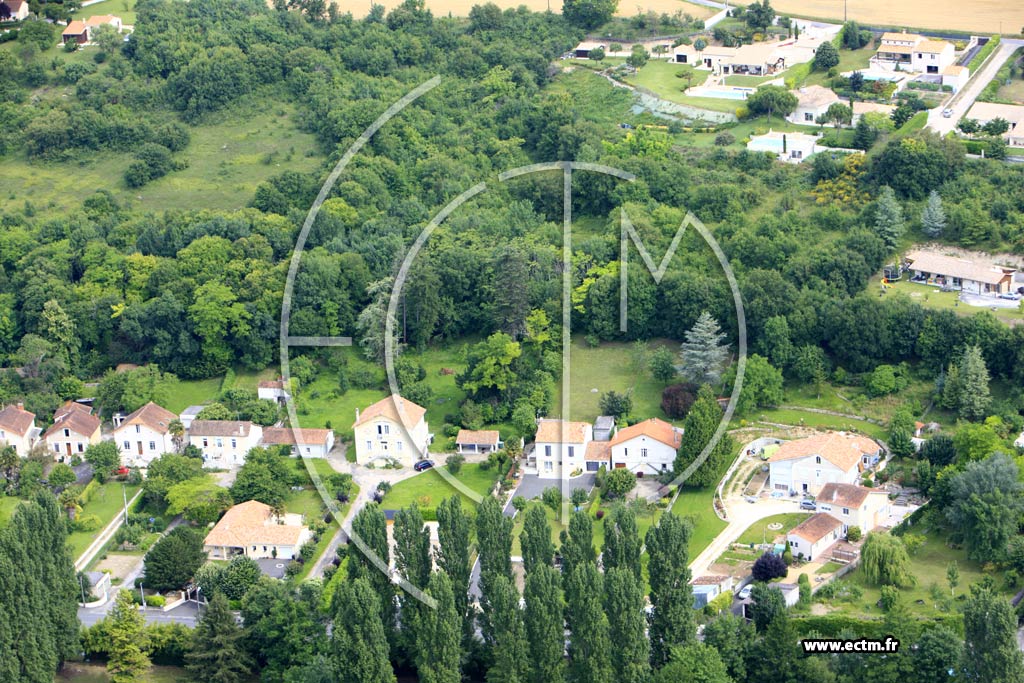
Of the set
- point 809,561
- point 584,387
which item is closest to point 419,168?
point 584,387

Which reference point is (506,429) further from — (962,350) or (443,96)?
(443,96)

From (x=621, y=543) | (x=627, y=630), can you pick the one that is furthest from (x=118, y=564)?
(x=627, y=630)

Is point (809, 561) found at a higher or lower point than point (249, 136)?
lower

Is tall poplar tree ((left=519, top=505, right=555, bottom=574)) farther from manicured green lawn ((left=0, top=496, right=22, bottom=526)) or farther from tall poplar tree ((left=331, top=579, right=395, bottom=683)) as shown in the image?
manicured green lawn ((left=0, top=496, right=22, bottom=526))

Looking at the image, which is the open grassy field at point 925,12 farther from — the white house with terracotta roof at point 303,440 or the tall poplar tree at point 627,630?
the tall poplar tree at point 627,630

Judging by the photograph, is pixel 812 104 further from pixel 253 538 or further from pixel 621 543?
pixel 253 538

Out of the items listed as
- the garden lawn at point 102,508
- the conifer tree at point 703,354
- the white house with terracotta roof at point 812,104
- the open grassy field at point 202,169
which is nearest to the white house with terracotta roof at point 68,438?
the garden lawn at point 102,508

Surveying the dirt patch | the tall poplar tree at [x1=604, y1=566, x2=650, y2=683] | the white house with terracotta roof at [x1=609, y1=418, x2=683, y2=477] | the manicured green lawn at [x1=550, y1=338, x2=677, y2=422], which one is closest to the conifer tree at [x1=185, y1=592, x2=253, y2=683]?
the dirt patch
